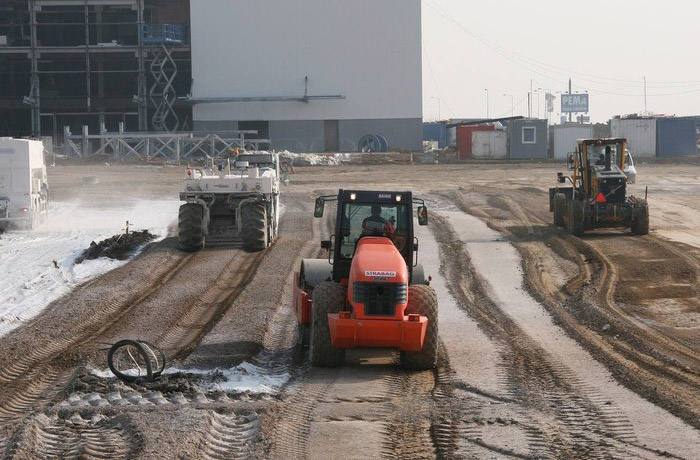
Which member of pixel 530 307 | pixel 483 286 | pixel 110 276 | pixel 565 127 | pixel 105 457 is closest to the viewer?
pixel 105 457

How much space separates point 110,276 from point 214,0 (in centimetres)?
5135

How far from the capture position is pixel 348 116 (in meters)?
74.0

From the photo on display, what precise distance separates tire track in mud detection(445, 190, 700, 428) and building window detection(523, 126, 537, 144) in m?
41.5

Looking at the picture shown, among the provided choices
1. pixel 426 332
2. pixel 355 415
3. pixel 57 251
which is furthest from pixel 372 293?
pixel 57 251

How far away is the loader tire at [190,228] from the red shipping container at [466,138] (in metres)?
45.1

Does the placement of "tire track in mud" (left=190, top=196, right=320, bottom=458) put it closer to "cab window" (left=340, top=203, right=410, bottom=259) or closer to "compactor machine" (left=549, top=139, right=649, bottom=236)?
"cab window" (left=340, top=203, right=410, bottom=259)

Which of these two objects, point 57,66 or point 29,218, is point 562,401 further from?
point 57,66

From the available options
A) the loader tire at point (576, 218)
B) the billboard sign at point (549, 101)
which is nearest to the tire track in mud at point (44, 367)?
the loader tire at point (576, 218)

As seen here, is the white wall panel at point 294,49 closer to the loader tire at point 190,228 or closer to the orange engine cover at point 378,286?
the loader tire at point 190,228

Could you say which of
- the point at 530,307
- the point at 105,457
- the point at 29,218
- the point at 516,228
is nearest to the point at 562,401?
the point at 105,457

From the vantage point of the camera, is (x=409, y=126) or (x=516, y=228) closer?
(x=516, y=228)

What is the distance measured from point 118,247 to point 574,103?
354 ft

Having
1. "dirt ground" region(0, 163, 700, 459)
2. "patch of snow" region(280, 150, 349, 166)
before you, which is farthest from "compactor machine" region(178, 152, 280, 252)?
"patch of snow" region(280, 150, 349, 166)

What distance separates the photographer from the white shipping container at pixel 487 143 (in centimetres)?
7175
